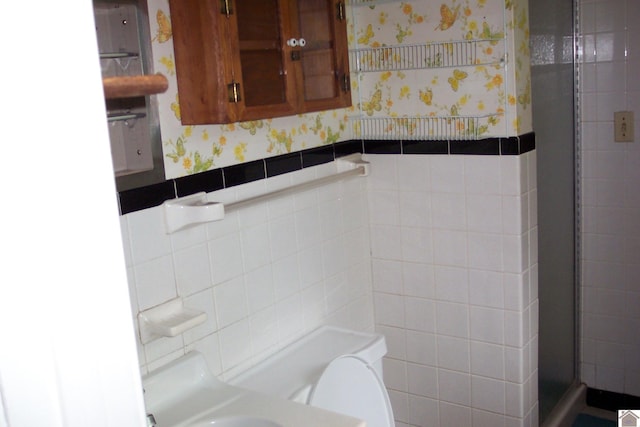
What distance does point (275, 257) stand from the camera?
2.06 meters

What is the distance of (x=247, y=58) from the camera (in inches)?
67.2

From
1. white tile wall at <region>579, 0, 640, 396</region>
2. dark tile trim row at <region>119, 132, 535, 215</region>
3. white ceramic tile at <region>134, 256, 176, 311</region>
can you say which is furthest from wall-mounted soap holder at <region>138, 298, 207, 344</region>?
white tile wall at <region>579, 0, 640, 396</region>

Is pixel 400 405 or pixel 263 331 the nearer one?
pixel 263 331

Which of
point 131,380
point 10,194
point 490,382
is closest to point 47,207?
point 10,194

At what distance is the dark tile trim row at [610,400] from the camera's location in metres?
2.85

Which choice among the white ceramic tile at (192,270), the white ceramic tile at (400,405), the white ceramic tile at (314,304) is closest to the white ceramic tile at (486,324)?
the white ceramic tile at (400,405)

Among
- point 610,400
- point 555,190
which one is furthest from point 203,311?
point 610,400

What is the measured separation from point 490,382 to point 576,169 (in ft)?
3.22

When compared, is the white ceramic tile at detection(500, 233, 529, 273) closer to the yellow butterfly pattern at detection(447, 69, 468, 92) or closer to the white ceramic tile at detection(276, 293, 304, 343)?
the yellow butterfly pattern at detection(447, 69, 468, 92)

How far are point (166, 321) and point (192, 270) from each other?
0.17 metres

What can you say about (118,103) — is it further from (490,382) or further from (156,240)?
(490,382)

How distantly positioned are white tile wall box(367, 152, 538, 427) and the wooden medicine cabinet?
572mm

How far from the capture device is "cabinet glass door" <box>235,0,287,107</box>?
5.56 feet

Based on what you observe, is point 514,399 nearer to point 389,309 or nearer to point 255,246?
point 389,309
